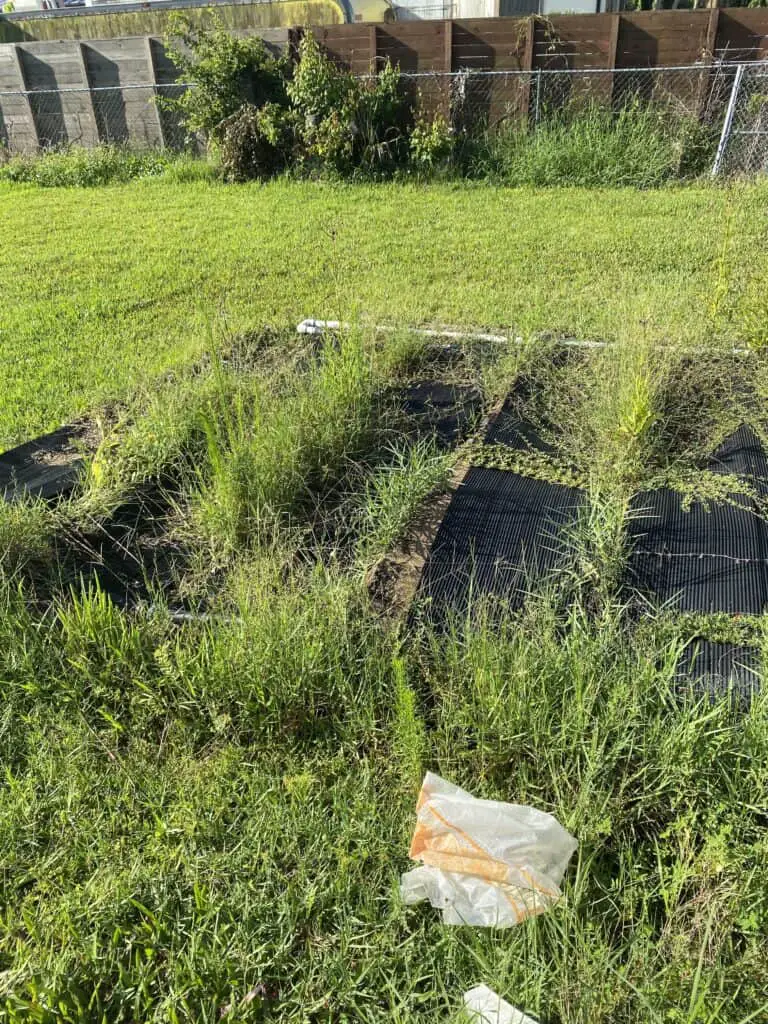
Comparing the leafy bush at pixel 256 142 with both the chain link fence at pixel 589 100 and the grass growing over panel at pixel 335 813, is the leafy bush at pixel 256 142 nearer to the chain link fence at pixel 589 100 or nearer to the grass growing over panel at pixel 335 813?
the chain link fence at pixel 589 100

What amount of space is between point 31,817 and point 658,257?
5843 millimetres

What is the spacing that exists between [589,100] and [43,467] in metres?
9.00

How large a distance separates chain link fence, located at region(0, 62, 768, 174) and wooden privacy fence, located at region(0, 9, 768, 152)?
0.06 feet

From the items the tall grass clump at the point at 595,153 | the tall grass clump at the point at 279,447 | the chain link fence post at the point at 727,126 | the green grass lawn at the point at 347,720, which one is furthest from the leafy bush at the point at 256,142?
the tall grass clump at the point at 279,447

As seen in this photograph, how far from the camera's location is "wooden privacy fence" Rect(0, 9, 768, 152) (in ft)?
29.6

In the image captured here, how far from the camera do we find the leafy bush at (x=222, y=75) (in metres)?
9.54

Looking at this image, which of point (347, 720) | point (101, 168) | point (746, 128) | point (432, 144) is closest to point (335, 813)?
point (347, 720)

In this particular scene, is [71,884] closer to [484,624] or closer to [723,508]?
[484,624]

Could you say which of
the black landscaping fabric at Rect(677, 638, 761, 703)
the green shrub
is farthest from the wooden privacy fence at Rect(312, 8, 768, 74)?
the black landscaping fabric at Rect(677, 638, 761, 703)

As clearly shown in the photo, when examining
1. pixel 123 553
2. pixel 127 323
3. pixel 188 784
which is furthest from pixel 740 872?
pixel 127 323

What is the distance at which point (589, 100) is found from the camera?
30.6 ft

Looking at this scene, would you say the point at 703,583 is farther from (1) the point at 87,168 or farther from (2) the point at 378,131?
(1) the point at 87,168

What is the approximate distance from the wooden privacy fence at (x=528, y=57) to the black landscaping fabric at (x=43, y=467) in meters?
8.33

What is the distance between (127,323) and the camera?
5098 mm
